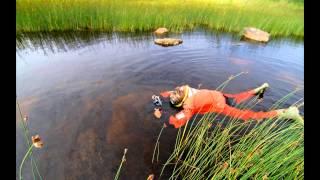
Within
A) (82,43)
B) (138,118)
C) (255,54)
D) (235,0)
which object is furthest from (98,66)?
(235,0)

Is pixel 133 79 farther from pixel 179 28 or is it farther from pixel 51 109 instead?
pixel 179 28

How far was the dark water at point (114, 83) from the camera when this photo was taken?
4.33 m

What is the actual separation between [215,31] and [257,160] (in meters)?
8.28

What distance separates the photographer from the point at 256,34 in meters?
10.3

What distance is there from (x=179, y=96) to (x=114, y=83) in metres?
1.99

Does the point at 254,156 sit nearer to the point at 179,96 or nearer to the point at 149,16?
the point at 179,96

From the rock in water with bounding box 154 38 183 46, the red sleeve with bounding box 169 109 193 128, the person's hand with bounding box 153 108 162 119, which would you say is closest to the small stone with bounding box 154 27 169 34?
the rock in water with bounding box 154 38 183 46

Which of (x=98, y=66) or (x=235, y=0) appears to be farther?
(x=235, y=0)

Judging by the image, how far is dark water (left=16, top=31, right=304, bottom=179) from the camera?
4.33 m

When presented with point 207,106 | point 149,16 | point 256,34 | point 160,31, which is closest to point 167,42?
point 160,31

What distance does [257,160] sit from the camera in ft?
10.2

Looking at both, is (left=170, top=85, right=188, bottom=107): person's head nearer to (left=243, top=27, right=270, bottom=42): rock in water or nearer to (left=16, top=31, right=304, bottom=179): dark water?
(left=16, top=31, right=304, bottom=179): dark water

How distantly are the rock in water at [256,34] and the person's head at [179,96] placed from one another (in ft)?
20.4

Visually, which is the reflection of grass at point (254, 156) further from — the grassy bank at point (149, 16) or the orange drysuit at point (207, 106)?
the grassy bank at point (149, 16)
